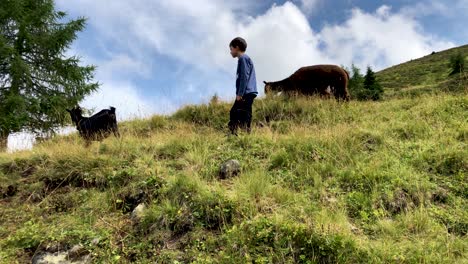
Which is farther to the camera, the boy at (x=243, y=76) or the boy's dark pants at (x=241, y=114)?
the boy's dark pants at (x=241, y=114)

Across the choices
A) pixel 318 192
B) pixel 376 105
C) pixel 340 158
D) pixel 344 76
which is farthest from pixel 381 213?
pixel 344 76

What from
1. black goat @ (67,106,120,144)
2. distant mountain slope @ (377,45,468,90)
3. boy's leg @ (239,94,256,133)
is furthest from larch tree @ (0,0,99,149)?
distant mountain slope @ (377,45,468,90)

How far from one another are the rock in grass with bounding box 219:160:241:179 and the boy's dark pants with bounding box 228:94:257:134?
1.87 metres

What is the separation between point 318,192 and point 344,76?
256 inches

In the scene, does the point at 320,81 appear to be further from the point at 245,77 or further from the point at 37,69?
the point at 37,69

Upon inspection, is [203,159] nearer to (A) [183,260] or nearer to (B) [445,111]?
(A) [183,260]

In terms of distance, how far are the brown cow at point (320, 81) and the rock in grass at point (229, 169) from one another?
5619 millimetres

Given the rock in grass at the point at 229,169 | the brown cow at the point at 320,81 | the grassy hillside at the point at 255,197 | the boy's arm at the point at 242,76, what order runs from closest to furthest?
1. the grassy hillside at the point at 255,197
2. the rock in grass at the point at 229,169
3. the boy's arm at the point at 242,76
4. the brown cow at the point at 320,81

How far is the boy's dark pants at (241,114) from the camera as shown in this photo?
6.94m

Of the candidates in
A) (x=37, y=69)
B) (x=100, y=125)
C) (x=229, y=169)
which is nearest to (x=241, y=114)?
(x=229, y=169)

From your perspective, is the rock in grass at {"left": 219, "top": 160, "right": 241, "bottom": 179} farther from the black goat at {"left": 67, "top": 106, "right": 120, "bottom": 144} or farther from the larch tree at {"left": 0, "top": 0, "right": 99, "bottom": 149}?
the larch tree at {"left": 0, "top": 0, "right": 99, "bottom": 149}

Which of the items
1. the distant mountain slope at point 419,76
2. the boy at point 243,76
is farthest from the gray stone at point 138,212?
the distant mountain slope at point 419,76

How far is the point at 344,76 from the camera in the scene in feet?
33.4

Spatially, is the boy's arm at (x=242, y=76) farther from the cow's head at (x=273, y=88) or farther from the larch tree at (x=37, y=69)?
the larch tree at (x=37, y=69)
